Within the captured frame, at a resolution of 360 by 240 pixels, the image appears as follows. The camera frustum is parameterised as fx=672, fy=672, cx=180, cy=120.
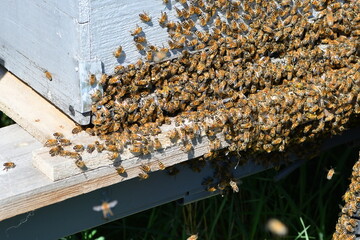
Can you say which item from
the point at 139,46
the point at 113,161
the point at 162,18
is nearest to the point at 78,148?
the point at 113,161

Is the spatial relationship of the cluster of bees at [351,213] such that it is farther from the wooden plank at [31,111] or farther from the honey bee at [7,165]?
the honey bee at [7,165]

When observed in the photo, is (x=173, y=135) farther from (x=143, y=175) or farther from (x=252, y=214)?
(x=252, y=214)

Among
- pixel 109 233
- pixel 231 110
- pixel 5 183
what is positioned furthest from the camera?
pixel 109 233

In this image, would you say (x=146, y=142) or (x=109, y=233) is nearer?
(x=146, y=142)

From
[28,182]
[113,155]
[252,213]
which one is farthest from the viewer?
[252,213]

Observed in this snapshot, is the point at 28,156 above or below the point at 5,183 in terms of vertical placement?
above

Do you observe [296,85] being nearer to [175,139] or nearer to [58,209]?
[175,139]

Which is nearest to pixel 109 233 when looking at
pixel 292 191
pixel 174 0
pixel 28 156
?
pixel 292 191

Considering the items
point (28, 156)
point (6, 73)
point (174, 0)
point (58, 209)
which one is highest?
point (6, 73)

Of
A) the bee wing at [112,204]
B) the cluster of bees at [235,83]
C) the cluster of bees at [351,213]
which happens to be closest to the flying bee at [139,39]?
the cluster of bees at [235,83]
